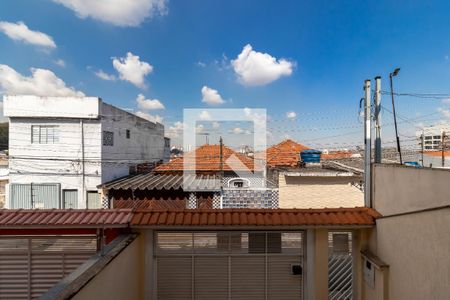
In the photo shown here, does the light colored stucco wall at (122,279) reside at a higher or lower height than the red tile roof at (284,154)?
lower

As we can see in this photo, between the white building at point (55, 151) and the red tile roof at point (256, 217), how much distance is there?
35.2ft

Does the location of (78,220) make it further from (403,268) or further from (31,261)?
(403,268)

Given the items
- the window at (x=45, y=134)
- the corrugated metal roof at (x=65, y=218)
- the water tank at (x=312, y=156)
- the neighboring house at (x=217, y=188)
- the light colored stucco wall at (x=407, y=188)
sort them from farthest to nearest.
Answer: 1. the water tank at (x=312, y=156)
2. the window at (x=45, y=134)
3. the neighboring house at (x=217, y=188)
4. the corrugated metal roof at (x=65, y=218)
5. the light colored stucco wall at (x=407, y=188)

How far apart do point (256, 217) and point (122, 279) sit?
2834mm

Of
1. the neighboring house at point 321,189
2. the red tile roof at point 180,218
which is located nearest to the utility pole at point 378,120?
the red tile roof at point 180,218

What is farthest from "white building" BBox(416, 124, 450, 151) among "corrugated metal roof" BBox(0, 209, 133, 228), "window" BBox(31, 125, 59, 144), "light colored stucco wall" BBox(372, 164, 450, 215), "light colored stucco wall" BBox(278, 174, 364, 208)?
"window" BBox(31, 125, 59, 144)

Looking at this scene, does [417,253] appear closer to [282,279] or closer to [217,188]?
[282,279]

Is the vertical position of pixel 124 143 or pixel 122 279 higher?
pixel 124 143

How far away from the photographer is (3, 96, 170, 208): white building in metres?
13.8

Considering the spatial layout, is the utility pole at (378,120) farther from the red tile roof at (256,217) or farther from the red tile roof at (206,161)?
the red tile roof at (206,161)

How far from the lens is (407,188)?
4242 millimetres

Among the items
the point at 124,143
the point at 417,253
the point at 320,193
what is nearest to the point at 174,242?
the point at 417,253

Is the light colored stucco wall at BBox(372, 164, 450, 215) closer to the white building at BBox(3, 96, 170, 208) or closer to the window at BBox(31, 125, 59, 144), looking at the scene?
the white building at BBox(3, 96, 170, 208)

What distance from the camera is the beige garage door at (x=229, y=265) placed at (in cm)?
552
